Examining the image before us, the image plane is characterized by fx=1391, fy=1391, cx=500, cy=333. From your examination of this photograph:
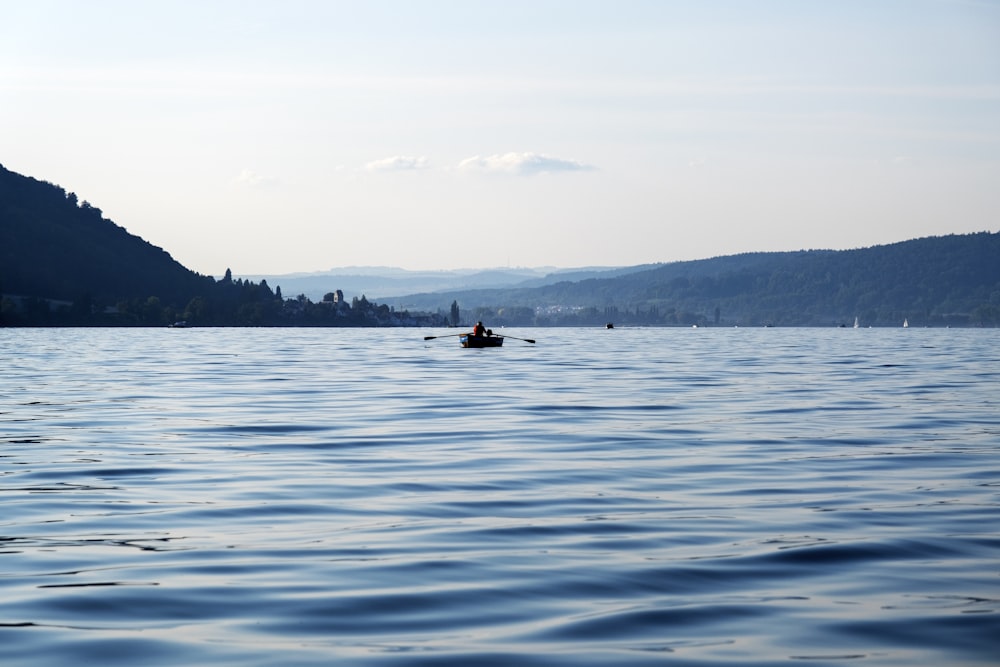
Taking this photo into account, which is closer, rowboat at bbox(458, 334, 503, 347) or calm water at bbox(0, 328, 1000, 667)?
calm water at bbox(0, 328, 1000, 667)

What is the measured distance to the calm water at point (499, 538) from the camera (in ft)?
36.0

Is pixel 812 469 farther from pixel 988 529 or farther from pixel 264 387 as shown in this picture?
pixel 264 387

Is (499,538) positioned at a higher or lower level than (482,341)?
lower

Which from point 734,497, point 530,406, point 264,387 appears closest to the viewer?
point 734,497

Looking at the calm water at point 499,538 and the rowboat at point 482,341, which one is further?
the rowboat at point 482,341

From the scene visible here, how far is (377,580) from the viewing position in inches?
521

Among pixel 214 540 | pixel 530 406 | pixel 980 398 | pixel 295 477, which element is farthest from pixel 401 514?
pixel 980 398

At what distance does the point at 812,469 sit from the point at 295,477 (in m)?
8.38

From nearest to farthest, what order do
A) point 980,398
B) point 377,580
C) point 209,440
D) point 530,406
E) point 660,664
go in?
1. point 660,664
2. point 377,580
3. point 209,440
4. point 530,406
5. point 980,398

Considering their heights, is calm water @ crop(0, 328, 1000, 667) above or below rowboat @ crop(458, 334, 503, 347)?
below

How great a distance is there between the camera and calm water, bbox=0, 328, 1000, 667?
1096 cm

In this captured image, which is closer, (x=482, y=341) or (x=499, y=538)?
(x=499, y=538)

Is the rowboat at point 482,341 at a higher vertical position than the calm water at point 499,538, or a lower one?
higher

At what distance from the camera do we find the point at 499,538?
15.8 metres
